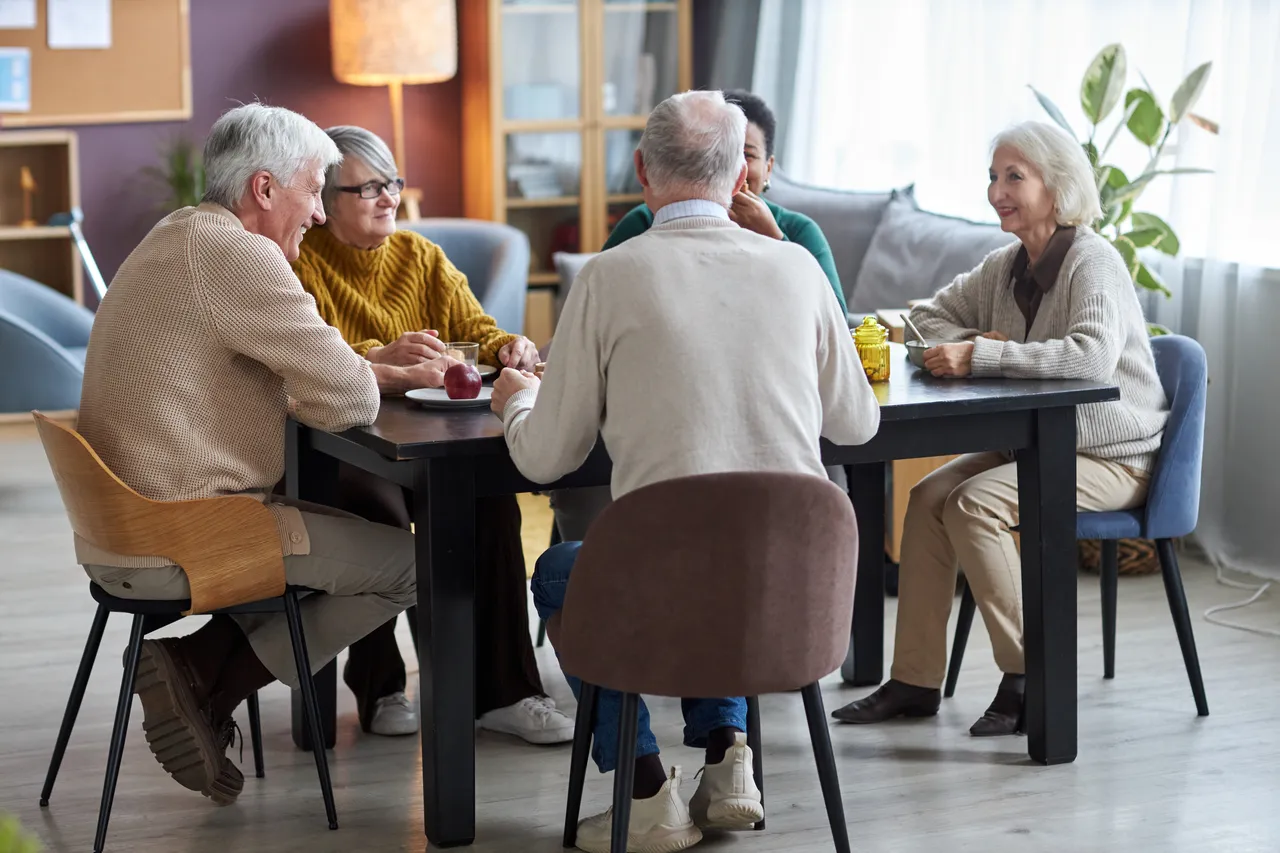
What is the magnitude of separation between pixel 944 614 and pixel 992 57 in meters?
2.56

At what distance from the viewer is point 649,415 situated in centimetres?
223

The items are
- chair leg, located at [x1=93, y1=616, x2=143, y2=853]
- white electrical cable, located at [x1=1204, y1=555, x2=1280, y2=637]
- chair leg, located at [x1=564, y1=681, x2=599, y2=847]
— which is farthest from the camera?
white electrical cable, located at [x1=1204, y1=555, x2=1280, y2=637]

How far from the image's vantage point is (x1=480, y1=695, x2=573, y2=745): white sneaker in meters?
3.06

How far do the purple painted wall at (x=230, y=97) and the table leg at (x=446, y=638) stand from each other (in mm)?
4726

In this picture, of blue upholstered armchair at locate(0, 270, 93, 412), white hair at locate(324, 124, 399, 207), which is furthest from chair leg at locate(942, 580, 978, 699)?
blue upholstered armchair at locate(0, 270, 93, 412)

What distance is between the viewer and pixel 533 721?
10.1 ft

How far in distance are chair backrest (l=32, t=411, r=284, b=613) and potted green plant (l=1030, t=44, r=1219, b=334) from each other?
2470 mm

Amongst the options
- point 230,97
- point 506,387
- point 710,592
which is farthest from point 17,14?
point 710,592

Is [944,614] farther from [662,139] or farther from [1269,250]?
[1269,250]

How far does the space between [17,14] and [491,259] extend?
91.4 inches

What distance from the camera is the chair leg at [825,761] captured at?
2.29 meters

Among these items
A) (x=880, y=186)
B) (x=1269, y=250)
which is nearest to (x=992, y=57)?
(x=880, y=186)

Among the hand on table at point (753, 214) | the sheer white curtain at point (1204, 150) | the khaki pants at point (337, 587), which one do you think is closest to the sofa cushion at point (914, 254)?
the sheer white curtain at point (1204, 150)

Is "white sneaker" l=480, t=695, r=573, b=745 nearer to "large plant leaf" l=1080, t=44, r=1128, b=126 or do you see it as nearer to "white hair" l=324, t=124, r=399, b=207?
"white hair" l=324, t=124, r=399, b=207
